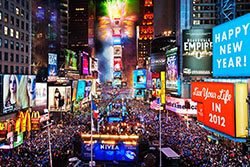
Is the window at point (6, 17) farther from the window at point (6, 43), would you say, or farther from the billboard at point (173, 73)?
the billboard at point (173, 73)

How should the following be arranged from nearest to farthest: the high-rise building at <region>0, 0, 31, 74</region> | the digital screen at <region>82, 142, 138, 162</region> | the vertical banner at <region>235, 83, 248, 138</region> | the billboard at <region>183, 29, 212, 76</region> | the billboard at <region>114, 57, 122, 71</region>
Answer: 1. the vertical banner at <region>235, 83, 248, 138</region>
2. the digital screen at <region>82, 142, 138, 162</region>
3. the high-rise building at <region>0, 0, 31, 74</region>
4. the billboard at <region>183, 29, 212, 76</region>
5. the billboard at <region>114, 57, 122, 71</region>

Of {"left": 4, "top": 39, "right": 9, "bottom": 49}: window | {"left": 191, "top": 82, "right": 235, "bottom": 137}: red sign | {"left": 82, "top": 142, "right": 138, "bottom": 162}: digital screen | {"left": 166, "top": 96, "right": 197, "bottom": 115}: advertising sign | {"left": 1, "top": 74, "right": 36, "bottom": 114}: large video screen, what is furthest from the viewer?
{"left": 166, "top": 96, "right": 197, "bottom": 115}: advertising sign

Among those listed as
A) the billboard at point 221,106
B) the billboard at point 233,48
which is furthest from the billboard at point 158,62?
the billboard at point 233,48

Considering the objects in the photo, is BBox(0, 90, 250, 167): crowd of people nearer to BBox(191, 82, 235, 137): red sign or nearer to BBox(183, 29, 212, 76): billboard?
BBox(191, 82, 235, 137): red sign

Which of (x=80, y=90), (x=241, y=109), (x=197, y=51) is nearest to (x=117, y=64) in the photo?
(x=80, y=90)

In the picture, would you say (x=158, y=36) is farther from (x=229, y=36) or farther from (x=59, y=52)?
(x=229, y=36)

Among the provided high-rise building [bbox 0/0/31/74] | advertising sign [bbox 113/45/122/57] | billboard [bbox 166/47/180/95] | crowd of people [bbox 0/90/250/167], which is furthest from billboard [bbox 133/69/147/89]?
crowd of people [bbox 0/90/250/167]

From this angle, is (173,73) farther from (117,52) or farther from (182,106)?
(117,52)
